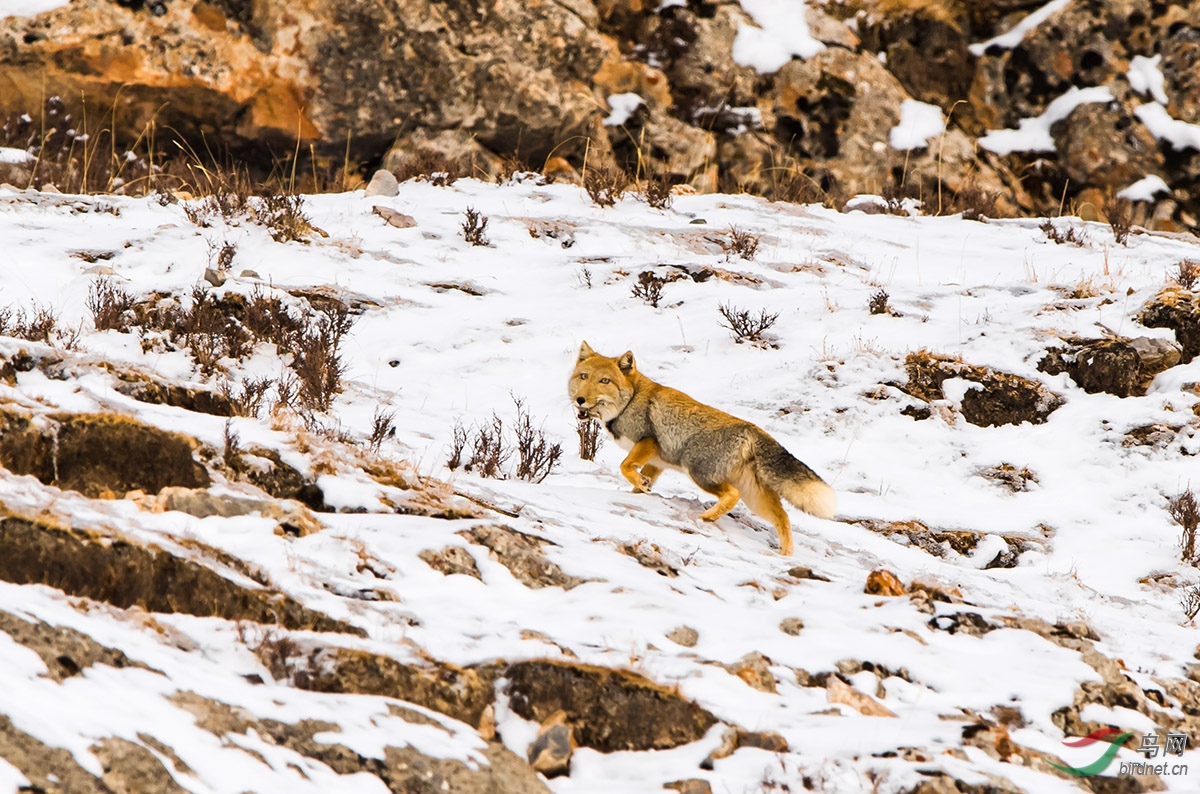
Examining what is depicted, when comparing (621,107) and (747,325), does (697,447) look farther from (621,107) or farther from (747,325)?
(621,107)

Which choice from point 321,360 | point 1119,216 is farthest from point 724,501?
point 1119,216

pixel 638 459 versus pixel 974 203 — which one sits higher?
pixel 974 203

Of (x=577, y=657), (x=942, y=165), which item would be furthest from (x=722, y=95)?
(x=577, y=657)

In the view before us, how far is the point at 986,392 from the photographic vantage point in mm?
8805

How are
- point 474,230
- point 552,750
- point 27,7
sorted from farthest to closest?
1. point 27,7
2. point 474,230
3. point 552,750

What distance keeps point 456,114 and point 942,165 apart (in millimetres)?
7047

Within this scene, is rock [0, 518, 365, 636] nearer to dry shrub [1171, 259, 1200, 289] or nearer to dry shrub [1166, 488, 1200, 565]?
dry shrub [1166, 488, 1200, 565]

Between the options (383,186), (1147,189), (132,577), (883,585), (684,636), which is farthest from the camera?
(1147,189)

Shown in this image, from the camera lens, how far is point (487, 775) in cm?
331

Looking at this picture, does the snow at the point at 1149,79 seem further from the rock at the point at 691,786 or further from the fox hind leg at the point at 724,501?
the rock at the point at 691,786

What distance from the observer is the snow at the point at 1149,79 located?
16.2 m

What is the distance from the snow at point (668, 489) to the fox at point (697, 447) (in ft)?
0.79

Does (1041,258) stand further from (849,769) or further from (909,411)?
(849,769)

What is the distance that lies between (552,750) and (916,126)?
14.6 metres
